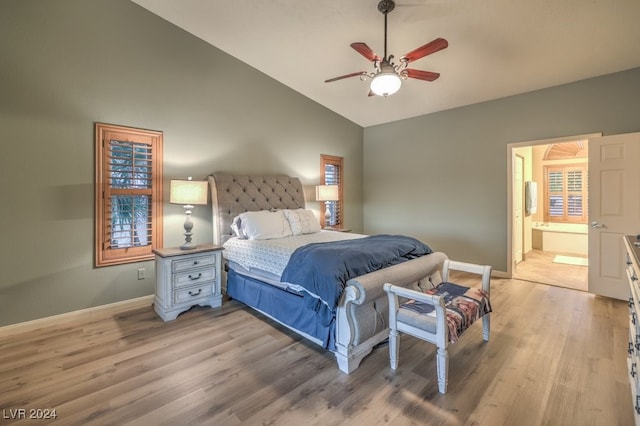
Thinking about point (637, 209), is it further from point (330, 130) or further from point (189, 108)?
point (189, 108)

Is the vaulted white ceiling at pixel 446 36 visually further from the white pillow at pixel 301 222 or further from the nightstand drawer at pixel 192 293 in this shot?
the nightstand drawer at pixel 192 293

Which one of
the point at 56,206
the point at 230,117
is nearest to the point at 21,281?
the point at 56,206

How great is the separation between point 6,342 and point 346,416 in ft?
10.1

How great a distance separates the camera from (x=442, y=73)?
402cm

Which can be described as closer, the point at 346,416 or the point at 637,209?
the point at 346,416

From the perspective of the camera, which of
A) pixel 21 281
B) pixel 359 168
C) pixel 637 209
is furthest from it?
pixel 359 168

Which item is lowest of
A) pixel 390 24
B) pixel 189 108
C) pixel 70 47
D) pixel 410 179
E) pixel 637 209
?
pixel 637 209

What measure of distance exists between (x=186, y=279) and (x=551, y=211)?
8.25m

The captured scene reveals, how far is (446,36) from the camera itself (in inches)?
129

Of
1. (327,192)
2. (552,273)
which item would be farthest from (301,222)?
(552,273)

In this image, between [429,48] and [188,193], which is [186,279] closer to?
[188,193]

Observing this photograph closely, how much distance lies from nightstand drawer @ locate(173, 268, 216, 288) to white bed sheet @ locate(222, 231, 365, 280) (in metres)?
0.32

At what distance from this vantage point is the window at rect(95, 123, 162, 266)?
3.18 metres

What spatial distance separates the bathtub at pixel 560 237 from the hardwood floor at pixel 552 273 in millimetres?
816
